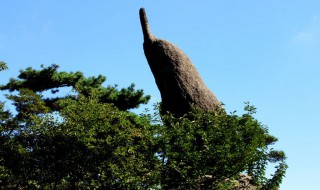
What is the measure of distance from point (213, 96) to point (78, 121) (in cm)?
629

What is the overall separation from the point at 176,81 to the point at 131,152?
508cm

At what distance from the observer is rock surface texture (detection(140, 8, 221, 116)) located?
1850 cm

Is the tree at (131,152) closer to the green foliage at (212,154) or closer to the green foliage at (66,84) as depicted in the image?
the green foliage at (212,154)

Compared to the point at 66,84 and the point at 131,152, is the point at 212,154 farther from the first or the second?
the point at 66,84

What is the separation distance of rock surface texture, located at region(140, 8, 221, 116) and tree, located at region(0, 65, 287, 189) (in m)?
2.56

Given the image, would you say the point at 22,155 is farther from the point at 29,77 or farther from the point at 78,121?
the point at 29,77

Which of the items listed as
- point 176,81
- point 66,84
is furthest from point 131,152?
point 66,84

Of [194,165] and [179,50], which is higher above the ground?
[179,50]

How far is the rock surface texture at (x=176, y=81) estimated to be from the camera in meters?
18.5

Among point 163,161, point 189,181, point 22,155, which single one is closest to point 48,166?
point 22,155

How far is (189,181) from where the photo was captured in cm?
1312

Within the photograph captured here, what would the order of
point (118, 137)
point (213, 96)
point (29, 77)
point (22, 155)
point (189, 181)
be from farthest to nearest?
1. point (29, 77)
2. point (213, 96)
3. point (22, 155)
4. point (118, 137)
5. point (189, 181)

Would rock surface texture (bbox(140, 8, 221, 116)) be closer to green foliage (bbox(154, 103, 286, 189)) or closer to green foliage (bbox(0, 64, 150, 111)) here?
green foliage (bbox(154, 103, 286, 189))

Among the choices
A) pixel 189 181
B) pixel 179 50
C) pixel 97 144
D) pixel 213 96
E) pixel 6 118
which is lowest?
pixel 189 181
